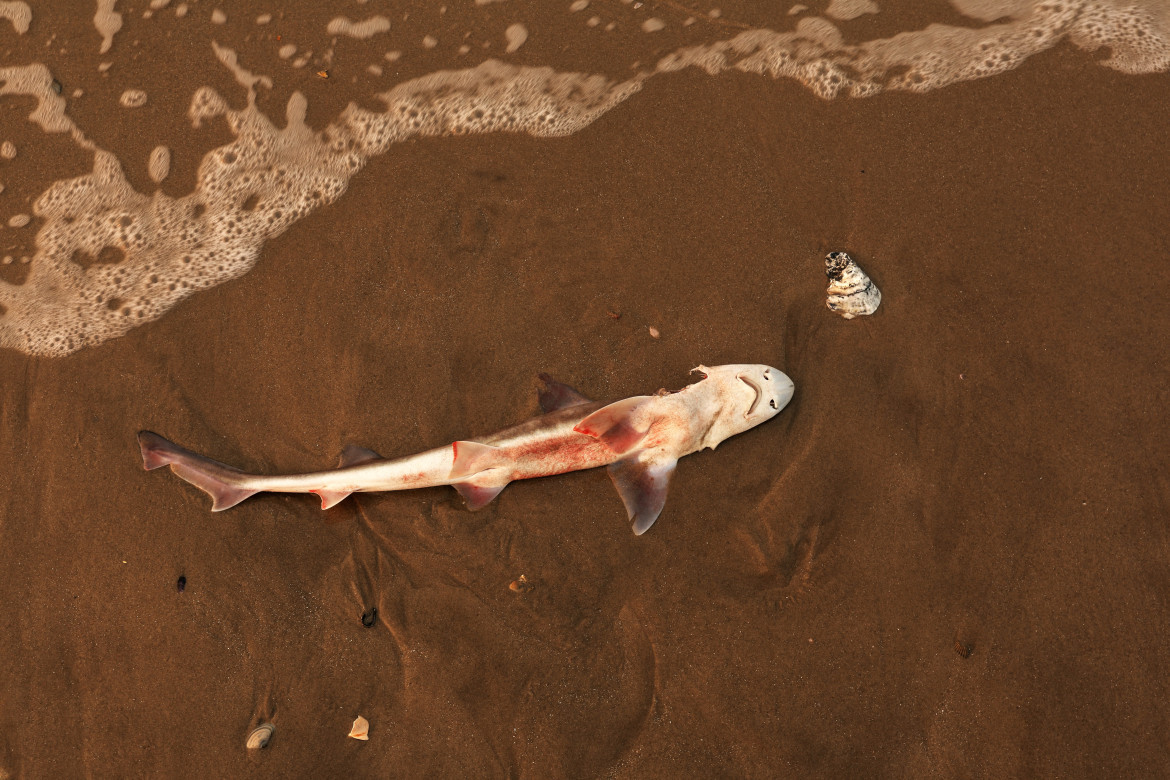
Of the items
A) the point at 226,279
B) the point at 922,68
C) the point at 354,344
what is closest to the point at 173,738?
the point at 354,344

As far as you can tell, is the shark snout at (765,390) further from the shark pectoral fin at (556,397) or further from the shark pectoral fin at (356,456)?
the shark pectoral fin at (356,456)

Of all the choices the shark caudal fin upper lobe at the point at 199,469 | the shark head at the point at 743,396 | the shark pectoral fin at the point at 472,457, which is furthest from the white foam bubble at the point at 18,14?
the shark head at the point at 743,396

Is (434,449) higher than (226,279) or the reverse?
the reverse

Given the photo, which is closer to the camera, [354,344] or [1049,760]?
[1049,760]

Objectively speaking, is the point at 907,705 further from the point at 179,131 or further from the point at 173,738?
the point at 179,131

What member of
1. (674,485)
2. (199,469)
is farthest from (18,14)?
(674,485)

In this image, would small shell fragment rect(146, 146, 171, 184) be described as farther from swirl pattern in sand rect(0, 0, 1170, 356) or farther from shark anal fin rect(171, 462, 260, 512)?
shark anal fin rect(171, 462, 260, 512)
